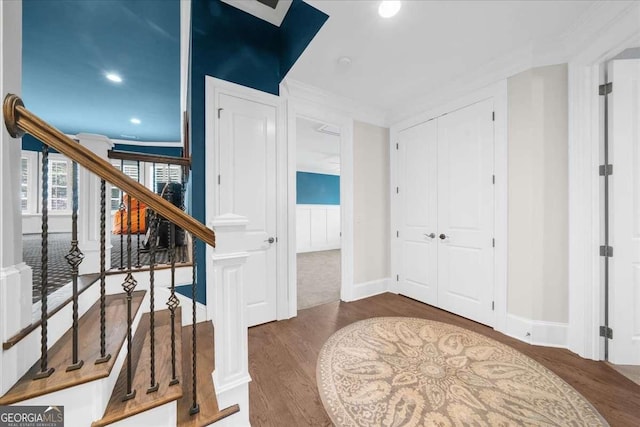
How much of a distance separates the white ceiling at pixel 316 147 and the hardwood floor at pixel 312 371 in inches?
101

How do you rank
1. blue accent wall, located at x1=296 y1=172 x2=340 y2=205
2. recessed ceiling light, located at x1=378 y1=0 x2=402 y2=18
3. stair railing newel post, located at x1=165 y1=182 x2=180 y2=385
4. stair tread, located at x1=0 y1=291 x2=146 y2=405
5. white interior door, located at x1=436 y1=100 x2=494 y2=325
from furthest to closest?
blue accent wall, located at x1=296 y1=172 x2=340 y2=205
white interior door, located at x1=436 y1=100 x2=494 y2=325
recessed ceiling light, located at x1=378 y1=0 x2=402 y2=18
stair railing newel post, located at x1=165 y1=182 x2=180 y2=385
stair tread, located at x1=0 y1=291 x2=146 y2=405

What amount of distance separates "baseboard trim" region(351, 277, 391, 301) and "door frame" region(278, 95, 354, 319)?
0.23ft

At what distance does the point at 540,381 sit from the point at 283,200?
2.50 metres

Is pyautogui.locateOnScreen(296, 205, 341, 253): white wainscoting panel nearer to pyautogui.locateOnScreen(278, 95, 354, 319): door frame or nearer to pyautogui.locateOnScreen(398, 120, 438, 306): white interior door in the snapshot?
pyautogui.locateOnScreen(278, 95, 354, 319): door frame

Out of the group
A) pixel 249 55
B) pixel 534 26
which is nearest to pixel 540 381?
pixel 534 26

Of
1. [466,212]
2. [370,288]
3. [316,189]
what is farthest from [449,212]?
[316,189]

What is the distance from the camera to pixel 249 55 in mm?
2408

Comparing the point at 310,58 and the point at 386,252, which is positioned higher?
the point at 310,58

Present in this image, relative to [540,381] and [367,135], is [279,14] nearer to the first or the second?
[367,135]

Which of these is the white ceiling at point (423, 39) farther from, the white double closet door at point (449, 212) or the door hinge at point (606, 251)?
the door hinge at point (606, 251)

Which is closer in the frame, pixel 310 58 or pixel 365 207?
pixel 310 58

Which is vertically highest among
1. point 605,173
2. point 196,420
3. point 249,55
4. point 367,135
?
point 249,55

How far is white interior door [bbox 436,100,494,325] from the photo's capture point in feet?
7.79

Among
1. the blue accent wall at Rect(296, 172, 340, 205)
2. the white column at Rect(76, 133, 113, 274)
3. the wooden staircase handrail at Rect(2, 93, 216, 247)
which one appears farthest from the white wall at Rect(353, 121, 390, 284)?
the blue accent wall at Rect(296, 172, 340, 205)
